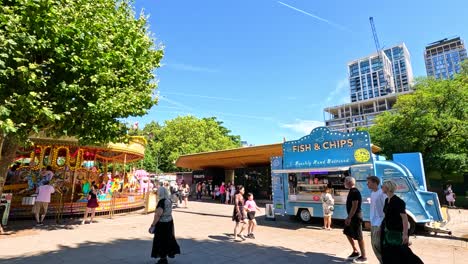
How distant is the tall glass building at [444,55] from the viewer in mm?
109812

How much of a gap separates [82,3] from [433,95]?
2127cm

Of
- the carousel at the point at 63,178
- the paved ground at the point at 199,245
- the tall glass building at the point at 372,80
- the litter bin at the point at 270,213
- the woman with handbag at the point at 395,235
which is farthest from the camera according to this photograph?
the tall glass building at the point at 372,80

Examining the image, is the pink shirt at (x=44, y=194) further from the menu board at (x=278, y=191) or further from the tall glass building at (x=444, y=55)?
the tall glass building at (x=444, y=55)

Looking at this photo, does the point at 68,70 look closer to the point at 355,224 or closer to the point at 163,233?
the point at 163,233

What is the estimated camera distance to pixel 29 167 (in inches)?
597

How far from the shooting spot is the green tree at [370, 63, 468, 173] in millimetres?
18591

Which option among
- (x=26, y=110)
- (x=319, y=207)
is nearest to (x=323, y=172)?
(x=319, y=207)

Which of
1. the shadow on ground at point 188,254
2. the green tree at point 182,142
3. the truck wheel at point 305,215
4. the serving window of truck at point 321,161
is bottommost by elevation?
the shadow on ground at point 188,254

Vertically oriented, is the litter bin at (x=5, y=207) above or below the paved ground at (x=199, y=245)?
above

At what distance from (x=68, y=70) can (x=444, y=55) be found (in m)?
141

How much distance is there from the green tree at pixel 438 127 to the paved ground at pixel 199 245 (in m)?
9.13

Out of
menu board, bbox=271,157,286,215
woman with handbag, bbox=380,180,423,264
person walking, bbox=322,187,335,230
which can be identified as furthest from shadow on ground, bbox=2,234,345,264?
menu board, bbox=271,157,286,215

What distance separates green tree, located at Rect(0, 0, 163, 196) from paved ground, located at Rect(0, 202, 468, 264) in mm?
2689

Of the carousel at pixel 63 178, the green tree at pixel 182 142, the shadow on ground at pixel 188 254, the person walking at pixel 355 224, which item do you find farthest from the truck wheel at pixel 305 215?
the green tree at pixel 182 142
